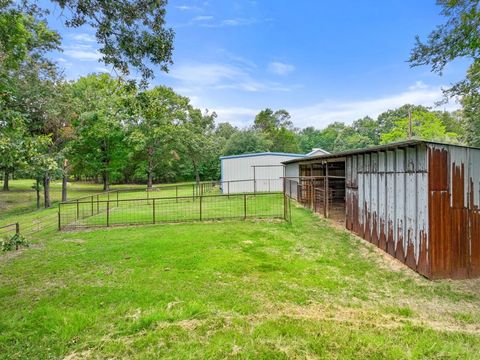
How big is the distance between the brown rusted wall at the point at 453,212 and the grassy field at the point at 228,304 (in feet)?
1.28

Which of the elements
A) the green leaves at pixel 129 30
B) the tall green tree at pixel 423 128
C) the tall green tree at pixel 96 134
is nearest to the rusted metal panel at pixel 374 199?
the green leaves at pixel 129 30

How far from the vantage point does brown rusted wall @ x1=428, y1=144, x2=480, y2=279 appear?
5.43m

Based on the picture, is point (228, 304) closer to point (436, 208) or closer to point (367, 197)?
point (436, 208)

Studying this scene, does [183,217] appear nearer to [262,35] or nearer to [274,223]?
[274,223]

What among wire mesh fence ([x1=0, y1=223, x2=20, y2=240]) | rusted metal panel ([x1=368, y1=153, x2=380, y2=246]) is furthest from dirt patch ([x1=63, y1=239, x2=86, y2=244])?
rusted metal panel ([x1=368, y1=153, x2=380, y2=246])

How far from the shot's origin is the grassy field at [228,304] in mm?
3148

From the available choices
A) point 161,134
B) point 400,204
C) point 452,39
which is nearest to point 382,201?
point 400,204

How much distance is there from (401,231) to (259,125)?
5115cm

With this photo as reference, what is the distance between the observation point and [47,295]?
15.4 ft

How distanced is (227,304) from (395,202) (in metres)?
4.58

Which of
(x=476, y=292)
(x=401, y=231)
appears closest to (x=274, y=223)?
(x=401, y=231)

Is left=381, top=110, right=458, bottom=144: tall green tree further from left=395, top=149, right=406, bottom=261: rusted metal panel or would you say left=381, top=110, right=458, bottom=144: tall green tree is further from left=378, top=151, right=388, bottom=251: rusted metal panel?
left=395, top=149, right=406, bottom=261: rusted metal panel

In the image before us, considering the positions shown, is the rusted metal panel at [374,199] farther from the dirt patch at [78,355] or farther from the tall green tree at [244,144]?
the tall green tree at [244,144]

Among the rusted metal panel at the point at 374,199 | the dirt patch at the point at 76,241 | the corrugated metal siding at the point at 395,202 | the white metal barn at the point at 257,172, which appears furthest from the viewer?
the white metal barn at the point at 257,172
